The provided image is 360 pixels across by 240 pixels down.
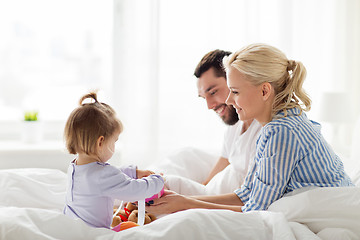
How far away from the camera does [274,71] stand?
5.06ft

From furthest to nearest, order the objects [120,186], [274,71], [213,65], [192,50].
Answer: [192,50] → [213,65] → [274,71] → [120,186]

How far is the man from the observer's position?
1.94 meters

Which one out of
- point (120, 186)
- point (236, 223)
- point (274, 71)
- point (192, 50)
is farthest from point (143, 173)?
point (192, 50)

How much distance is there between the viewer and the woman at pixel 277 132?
A: 146cm

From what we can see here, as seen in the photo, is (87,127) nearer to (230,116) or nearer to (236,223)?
(236,223)

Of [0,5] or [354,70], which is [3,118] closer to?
[0,5]

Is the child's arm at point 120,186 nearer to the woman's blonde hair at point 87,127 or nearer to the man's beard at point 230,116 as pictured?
the woman's blonde hair at point 87,127

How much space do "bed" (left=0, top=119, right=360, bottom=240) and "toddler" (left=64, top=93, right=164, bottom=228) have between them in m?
0.13

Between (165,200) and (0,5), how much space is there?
7.65 ft

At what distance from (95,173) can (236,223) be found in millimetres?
466

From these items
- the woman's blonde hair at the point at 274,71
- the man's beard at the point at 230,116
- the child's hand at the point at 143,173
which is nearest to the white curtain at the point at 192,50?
the man's beard at the point at 230,116

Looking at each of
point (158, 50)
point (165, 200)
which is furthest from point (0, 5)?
point (165, 200)

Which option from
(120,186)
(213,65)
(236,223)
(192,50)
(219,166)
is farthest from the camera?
(192,50)

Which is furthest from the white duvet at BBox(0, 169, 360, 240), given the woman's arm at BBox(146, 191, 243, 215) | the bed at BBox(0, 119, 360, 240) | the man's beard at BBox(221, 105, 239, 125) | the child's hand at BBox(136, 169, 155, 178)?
the man's beard at BBox(221, 105, 239, 125)
